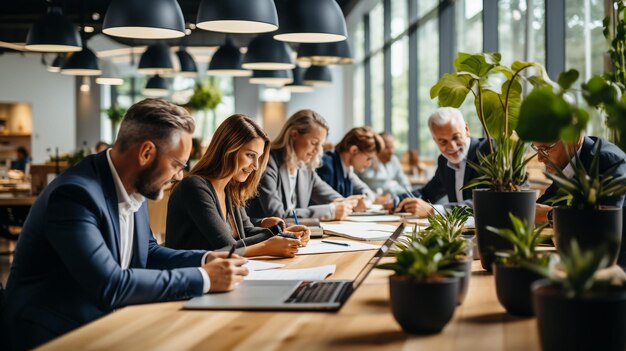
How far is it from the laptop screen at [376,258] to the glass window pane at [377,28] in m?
10.6

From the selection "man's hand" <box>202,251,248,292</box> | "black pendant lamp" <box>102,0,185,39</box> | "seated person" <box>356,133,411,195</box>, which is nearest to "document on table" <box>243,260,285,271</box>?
"man's hand" <box>202,251,248,292</box>

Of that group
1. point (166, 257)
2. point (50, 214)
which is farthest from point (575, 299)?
point (166, 257)

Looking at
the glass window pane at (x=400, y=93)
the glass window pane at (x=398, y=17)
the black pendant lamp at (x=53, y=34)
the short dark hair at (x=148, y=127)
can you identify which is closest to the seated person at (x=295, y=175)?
the black pendant lamp at (x=53, y=34)

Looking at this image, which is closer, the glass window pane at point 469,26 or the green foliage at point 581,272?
the green foliage at point 581,272

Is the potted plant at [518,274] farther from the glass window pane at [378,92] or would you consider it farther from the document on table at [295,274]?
the glass window pane at [378,92]

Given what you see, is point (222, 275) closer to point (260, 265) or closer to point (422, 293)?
point (260, 265)

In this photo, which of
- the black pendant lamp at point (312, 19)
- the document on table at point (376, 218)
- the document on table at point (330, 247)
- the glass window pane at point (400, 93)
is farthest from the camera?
the glass window pane at point (400, 93)

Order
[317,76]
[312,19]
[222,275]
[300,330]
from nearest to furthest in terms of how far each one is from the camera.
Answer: [300,330]
[222,275]
[312,19]
[317,76]

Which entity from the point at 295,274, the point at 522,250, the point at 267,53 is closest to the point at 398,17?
the point at 267,53

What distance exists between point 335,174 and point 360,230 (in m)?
2.29

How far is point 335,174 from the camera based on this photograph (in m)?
5.83

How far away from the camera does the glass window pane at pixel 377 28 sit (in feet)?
45.9

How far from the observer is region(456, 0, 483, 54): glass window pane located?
26.5ft

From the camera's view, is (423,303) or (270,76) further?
(270,76)
